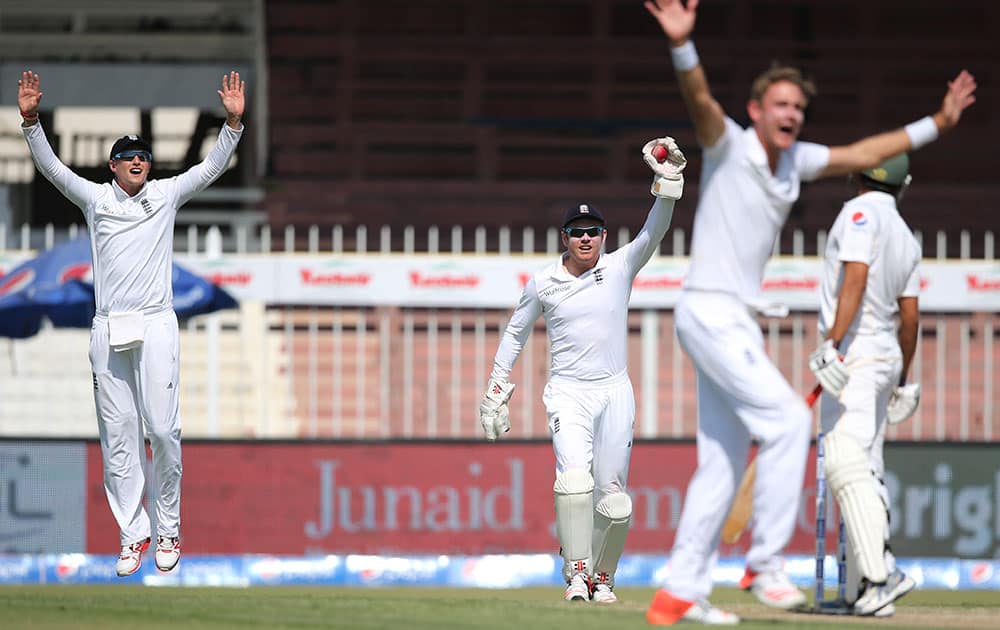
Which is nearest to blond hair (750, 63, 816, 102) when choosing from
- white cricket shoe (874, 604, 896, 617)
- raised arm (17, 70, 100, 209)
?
white cricket shoe (874, 604, 896, 617)

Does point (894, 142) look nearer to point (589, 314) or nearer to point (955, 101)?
→ point (955, 101)

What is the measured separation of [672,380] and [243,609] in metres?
8.74

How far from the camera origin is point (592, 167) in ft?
64.8

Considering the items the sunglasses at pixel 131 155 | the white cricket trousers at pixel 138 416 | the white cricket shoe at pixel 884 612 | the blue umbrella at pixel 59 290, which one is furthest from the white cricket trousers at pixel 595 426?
the blue umbrella at pixel 59 290

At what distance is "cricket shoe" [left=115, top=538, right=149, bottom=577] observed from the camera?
10016mm

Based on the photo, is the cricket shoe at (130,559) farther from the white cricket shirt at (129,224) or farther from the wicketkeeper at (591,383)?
the wicketkeeper at (591,383)

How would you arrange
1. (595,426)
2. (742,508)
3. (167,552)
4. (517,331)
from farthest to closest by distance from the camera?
(517,331)
(595,426)
(167,552)
(742,508)

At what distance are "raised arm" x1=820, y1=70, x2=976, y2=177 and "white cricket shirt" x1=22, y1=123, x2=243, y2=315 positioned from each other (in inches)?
143

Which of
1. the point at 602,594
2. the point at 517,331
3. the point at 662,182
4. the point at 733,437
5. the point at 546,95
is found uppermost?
the point at 546,95

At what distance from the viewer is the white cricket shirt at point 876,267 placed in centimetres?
871

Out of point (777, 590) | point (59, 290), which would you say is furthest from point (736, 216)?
point (59, 290)

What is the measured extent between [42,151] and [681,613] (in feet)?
14.5

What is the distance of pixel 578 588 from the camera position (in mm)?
10344

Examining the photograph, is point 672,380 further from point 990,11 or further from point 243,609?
point 243,609
